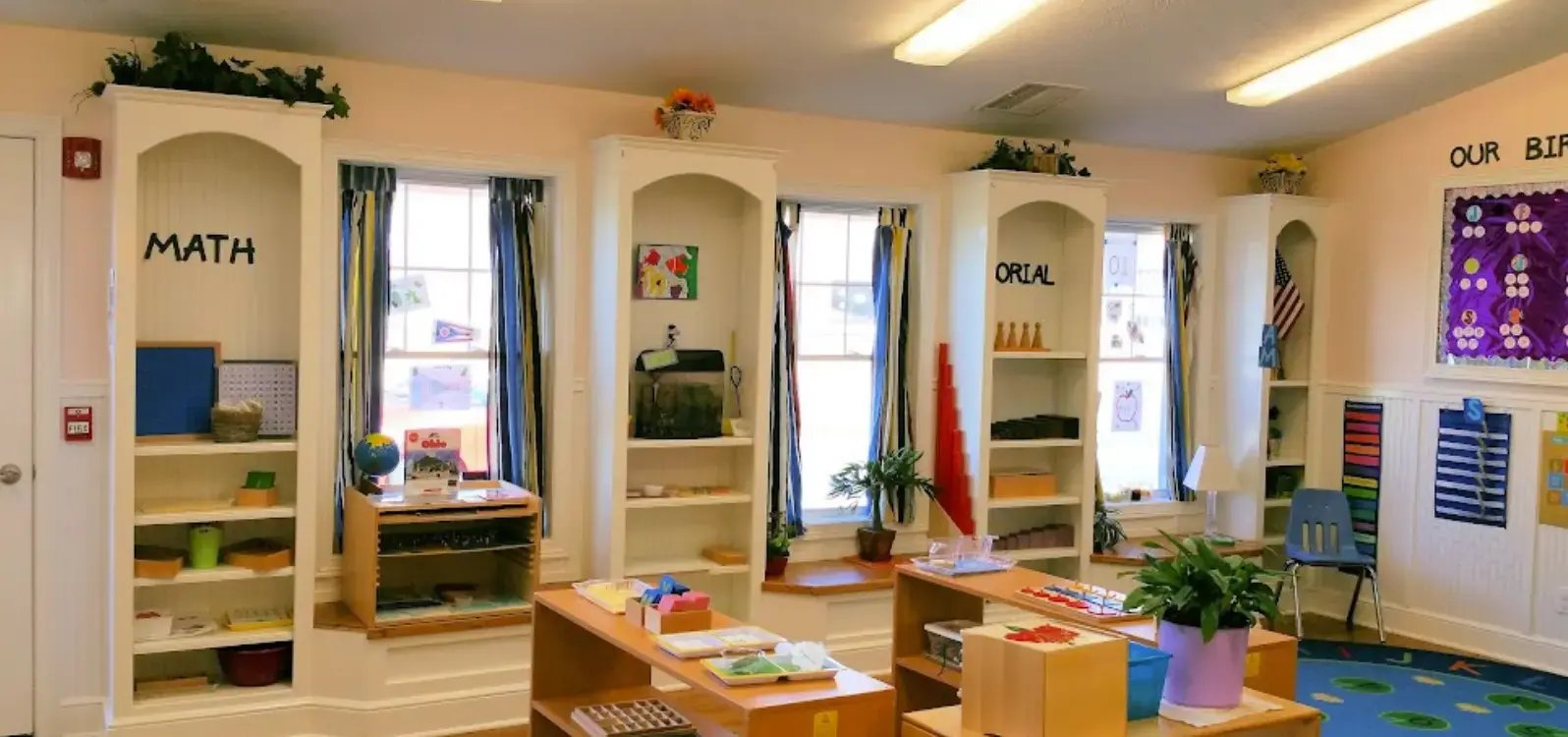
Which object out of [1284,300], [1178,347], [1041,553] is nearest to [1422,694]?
[1041,553]

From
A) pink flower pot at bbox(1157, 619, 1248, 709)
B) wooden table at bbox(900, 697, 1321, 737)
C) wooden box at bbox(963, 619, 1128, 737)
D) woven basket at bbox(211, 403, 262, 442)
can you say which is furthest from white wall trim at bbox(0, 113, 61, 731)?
pink flower pot at bbox(1157, 619, 1248, 709)

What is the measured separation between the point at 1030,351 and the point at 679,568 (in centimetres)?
217

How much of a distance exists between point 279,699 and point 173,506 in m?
0.84

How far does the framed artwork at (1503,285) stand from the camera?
21.7 feet

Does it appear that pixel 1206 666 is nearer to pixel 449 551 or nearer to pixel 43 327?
pixel 449 551

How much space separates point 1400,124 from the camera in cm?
727

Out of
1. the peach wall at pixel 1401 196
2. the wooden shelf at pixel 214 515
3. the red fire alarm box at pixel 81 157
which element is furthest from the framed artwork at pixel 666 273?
the peach wall at pixel 1401 196

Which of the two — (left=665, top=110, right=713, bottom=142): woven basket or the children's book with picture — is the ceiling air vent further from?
the children's book with picture

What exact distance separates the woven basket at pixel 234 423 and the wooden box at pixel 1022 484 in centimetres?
355

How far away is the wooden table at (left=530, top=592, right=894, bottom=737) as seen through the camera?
3078mm

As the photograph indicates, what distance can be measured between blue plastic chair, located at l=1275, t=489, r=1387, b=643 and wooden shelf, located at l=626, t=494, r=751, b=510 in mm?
3055

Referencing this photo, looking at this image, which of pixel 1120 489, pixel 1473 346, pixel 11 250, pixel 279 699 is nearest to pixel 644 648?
pixel 279 699

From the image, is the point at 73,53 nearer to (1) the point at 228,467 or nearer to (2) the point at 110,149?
(2) the point at 110,149

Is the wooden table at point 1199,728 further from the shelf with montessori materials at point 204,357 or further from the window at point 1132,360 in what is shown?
the window at point 1132,360
